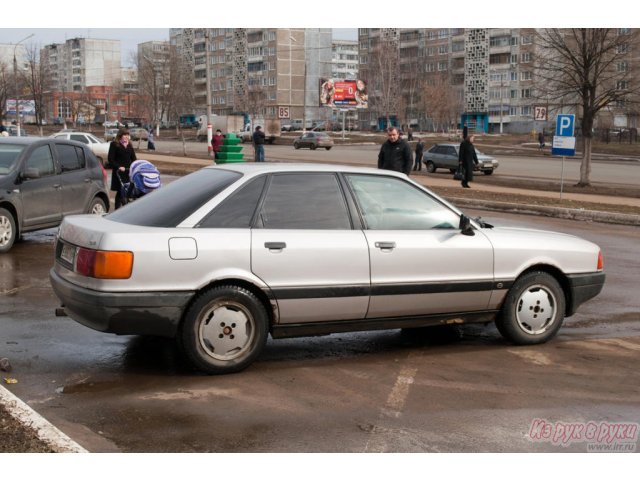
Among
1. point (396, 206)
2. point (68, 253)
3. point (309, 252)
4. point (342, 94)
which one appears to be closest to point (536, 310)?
point (396, 206)

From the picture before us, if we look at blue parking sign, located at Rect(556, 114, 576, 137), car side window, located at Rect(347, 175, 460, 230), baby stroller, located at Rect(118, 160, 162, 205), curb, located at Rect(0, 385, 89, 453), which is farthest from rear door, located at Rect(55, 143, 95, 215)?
blue parking sign, located at Rect(556, 114, 576, 137)

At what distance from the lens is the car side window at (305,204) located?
6461mm

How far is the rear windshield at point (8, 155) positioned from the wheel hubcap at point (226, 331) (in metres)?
7.36

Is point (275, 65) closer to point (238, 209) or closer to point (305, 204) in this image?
point (305, 204)

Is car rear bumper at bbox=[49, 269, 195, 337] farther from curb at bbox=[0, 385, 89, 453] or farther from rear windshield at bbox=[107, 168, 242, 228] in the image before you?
curb at bbox=[0, 385, 89, 453]

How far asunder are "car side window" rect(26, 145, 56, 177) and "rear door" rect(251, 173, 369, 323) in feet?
23.5

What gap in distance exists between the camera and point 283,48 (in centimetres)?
13825

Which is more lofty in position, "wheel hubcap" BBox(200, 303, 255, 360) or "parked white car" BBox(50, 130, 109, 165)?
"parked white car" BBox(50, 130, 109, 165)

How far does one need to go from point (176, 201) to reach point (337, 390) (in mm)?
1978

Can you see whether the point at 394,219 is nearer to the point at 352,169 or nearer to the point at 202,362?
the point at 352,169

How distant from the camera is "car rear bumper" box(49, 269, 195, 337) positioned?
5.85 meters

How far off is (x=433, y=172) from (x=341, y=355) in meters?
31.5

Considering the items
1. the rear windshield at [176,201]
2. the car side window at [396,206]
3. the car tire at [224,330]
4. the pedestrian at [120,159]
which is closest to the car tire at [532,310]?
the car side window at [396,206]

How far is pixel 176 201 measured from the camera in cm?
651
